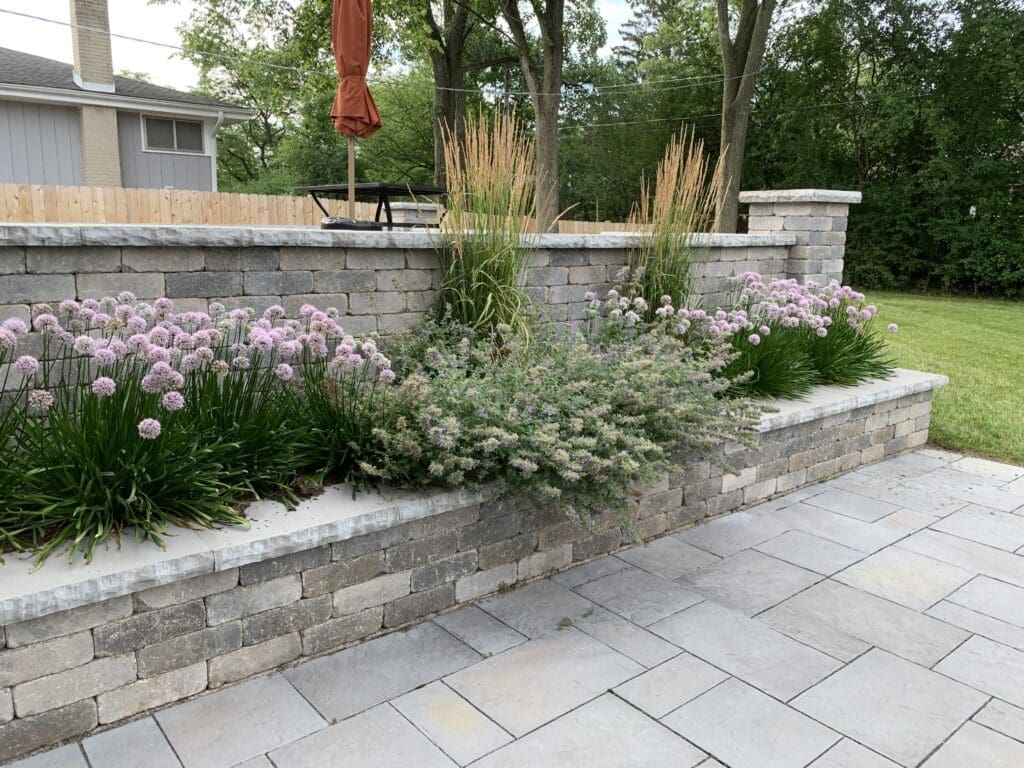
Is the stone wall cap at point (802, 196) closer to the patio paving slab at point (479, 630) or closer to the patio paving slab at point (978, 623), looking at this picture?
the patio paving slab at point (978, 623)

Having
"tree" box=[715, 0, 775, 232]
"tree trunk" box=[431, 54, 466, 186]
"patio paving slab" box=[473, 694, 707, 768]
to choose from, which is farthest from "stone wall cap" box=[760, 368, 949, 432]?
"tree trunk" box=[431, 54, 466, 186]

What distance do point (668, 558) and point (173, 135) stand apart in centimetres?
1411

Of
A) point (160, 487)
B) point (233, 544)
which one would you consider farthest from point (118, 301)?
point (233, 544)

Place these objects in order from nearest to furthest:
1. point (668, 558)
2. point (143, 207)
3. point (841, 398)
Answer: point (668, 558) → point (841, 398) → point (143, 207)

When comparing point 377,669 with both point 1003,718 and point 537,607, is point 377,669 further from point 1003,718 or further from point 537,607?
point 1003,718

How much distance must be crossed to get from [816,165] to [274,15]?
11.2 meters

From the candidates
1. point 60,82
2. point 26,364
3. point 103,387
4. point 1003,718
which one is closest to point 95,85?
point 60,82

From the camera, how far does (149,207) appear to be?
1001cm

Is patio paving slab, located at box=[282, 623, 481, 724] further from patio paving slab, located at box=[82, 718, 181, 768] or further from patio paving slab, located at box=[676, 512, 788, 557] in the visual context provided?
patio paving slab, located at box=[676, 512, 788, 557]

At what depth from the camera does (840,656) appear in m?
2.44

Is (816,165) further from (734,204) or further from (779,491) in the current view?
(779,491)

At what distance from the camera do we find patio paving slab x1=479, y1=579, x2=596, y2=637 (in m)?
2.60

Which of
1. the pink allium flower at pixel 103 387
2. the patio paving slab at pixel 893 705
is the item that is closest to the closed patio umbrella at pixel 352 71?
the pink allium flower at pixel 103 387

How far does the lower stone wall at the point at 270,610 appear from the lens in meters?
1.91
